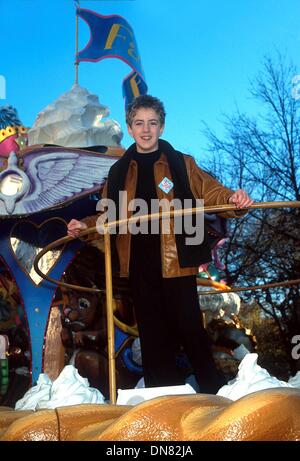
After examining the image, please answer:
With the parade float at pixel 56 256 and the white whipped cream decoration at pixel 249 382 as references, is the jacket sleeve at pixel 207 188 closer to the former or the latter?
A: the white whipped cream decoration at pixel 249 382

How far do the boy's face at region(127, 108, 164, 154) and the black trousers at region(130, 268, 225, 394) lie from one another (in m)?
0.62

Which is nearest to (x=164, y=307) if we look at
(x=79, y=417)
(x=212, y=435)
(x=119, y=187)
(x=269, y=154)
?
(x=119, y=187)

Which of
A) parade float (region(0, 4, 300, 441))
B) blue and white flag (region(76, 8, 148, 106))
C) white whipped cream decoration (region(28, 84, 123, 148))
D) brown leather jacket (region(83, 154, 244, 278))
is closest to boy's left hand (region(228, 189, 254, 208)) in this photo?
brown leather jacket (region(83, 154, 244, 278))

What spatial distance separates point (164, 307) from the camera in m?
2.71

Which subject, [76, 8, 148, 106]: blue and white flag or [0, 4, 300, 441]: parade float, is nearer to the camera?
[0, 4, 300, 441]: parade float

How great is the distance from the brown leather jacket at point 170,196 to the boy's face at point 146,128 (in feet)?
0.31

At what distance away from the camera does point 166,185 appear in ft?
9.00

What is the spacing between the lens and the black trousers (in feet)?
8.36

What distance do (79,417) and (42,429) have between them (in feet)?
0.27

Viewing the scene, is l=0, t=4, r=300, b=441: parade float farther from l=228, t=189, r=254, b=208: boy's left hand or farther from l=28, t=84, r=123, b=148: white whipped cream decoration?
l=228, t=189, r=254, b=208: boy's left hand

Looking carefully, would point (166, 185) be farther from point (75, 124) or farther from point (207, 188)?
point (75, 124)

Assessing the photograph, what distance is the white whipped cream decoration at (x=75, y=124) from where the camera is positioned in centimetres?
609

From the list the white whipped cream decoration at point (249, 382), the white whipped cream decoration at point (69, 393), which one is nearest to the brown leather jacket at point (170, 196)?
the white whipped cream decoration at point (69, 393)
